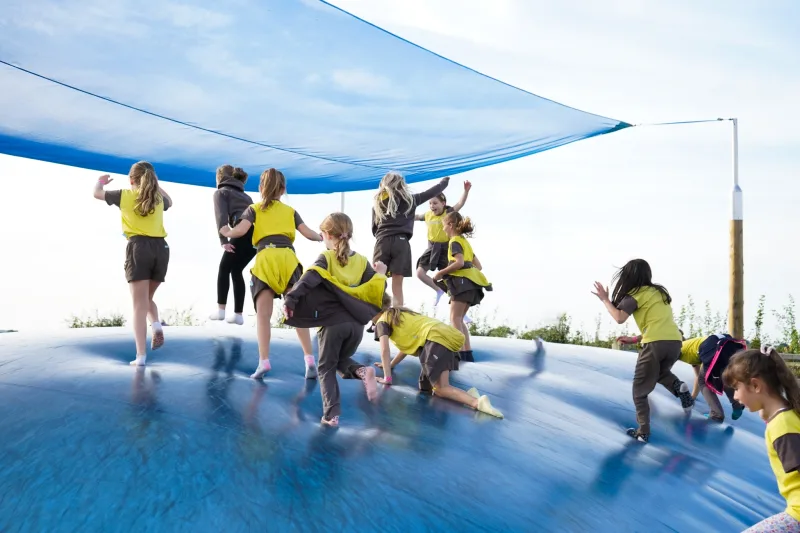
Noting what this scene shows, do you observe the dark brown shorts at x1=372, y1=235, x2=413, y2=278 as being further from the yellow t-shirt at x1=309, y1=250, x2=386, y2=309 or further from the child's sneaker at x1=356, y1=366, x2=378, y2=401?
the child's sneaker at x1=356, y1=366, x2=378, y2=401

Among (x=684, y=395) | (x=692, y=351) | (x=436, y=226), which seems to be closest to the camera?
(x=684, y=395)

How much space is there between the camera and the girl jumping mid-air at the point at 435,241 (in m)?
6.27

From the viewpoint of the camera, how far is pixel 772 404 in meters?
2.93

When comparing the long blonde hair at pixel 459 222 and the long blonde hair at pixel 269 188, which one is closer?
the long blonde hair at pixel 269 188

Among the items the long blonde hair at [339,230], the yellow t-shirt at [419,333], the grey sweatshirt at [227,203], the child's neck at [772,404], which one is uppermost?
the grey sweatshirt at [227,203]

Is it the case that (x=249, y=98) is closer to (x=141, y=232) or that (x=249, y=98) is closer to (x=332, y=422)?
(x=141, y=232)

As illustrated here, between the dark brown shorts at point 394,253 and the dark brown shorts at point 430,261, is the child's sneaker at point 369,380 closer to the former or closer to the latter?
the dark brown shorts at point 394,253

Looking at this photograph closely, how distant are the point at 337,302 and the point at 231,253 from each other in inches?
57.5

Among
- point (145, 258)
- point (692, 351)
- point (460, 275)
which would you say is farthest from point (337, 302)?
point (692, 351)

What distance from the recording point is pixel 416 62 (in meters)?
5.56

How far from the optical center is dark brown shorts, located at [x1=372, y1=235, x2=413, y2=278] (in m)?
5.68

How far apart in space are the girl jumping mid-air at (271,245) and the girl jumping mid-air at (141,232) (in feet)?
1.34

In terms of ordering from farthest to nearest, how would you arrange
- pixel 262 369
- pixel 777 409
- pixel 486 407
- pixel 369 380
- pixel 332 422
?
pixel 262 369, pixel 486 407, pixel 369 380, pixel 332 422, pixel 777 409

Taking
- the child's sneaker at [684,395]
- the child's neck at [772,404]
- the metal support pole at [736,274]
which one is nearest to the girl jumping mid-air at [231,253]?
the child's sneaker at [684,395]
